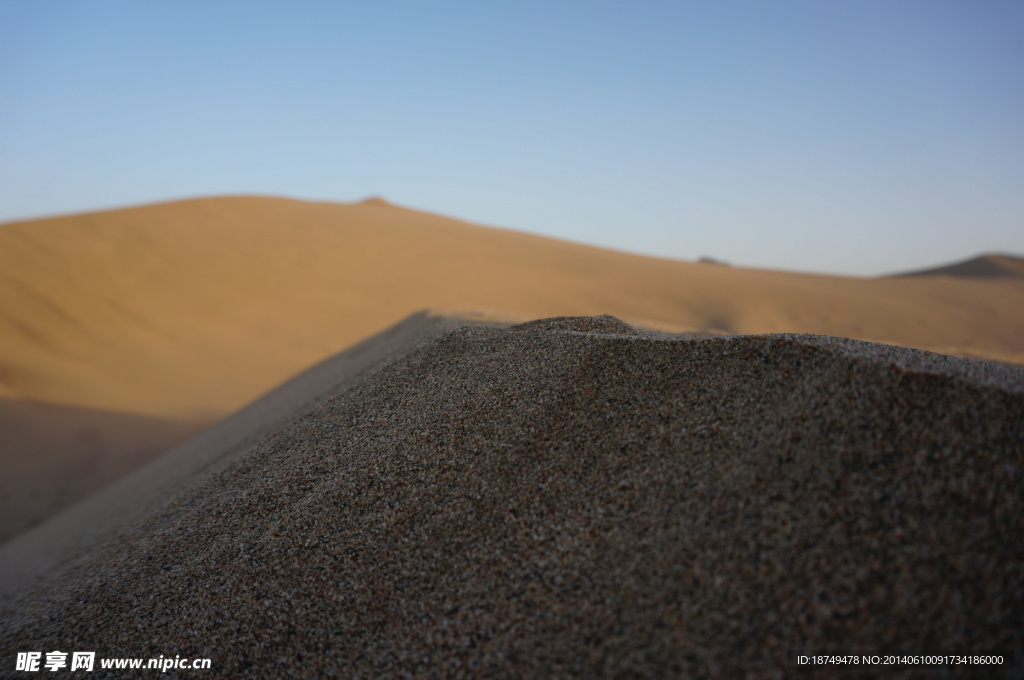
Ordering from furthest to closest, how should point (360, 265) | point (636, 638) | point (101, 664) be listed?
1. point (360, 265)
2. point (101, 664)
3. point (636, 638)

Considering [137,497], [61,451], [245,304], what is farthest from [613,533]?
[245,304]

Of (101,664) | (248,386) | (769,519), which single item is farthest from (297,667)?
(248,386)

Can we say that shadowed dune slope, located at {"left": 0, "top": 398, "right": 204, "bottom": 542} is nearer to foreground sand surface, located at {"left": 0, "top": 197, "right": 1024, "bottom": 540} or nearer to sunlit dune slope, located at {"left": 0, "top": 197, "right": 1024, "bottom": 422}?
foreground sand surface, located at {"left": 0, "top": 197, "right": 1024, "bottom": 540}

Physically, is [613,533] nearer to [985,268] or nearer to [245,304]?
[245,304]

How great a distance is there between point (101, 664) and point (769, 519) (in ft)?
5.05

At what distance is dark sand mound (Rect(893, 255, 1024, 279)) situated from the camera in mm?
20391

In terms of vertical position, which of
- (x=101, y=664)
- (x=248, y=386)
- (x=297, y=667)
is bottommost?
(x=248, y=386)

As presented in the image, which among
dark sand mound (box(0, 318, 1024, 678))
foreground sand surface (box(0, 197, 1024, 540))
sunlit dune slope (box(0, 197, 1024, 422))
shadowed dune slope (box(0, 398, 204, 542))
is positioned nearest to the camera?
dark sand mound (box(0, 318, 1024, 678))

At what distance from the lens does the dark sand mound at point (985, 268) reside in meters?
20.4

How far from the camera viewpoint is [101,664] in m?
1.46

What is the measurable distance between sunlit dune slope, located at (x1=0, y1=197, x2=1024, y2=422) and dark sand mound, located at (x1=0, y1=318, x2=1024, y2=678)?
5.69m

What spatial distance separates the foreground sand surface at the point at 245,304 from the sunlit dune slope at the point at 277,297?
4cm

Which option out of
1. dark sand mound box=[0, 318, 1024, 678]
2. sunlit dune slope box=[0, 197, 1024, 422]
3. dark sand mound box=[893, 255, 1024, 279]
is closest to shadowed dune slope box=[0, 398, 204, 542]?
sunlit dune slope box=[0, 197, 1024, 422]

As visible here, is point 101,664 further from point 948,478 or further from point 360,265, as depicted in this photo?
point 360,265
